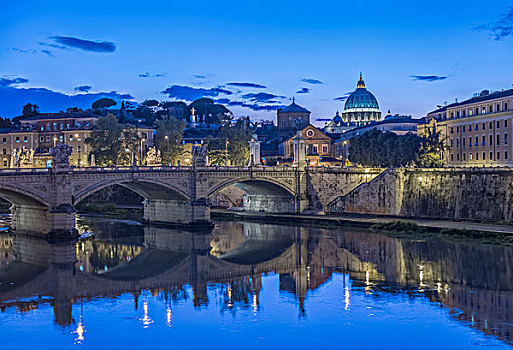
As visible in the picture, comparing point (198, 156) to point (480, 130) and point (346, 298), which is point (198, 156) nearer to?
point (346, 298)

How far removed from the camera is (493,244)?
138ft

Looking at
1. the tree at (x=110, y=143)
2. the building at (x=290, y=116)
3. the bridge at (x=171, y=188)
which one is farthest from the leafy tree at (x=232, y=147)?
the building at (x=290, y=116)

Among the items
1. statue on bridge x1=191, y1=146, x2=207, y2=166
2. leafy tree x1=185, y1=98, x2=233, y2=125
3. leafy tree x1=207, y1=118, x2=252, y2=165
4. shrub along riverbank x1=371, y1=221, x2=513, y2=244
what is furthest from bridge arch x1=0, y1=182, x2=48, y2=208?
leafy tree x1=185, y1=98, x2=233, y2=125

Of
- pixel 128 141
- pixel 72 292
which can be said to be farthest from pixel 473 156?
pixel 72 292

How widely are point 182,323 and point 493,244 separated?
24141mm

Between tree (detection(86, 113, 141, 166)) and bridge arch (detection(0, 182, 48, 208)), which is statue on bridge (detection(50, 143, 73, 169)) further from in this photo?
tree (detection(86, 113, 141, 166))

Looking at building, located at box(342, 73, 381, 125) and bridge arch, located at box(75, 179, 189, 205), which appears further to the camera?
building, located at box(342, 73, 381, 125)

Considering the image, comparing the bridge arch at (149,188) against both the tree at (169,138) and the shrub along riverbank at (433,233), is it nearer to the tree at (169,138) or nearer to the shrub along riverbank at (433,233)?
the shrub along riverbank at (433,233)

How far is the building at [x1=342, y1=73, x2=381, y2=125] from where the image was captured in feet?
528

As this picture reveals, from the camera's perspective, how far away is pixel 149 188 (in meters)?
55.3

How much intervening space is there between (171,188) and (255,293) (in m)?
23.0

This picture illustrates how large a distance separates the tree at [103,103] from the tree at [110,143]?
61291mm

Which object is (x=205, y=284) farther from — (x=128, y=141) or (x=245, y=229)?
(x=128, y=141)

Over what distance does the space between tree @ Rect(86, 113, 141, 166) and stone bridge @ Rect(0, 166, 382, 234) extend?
1486 cm
